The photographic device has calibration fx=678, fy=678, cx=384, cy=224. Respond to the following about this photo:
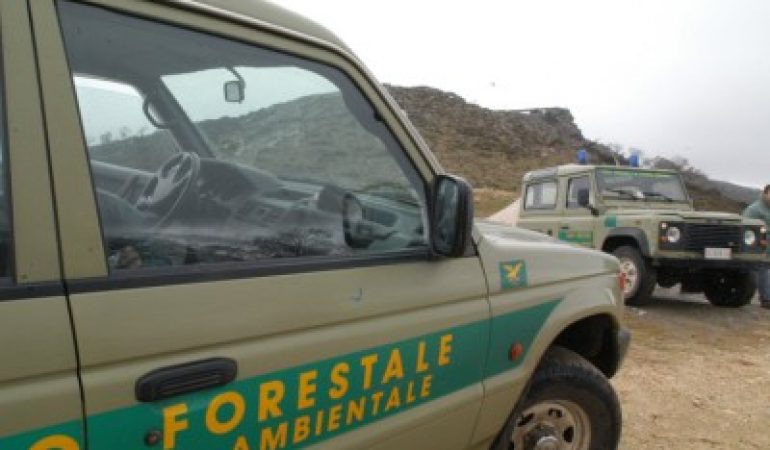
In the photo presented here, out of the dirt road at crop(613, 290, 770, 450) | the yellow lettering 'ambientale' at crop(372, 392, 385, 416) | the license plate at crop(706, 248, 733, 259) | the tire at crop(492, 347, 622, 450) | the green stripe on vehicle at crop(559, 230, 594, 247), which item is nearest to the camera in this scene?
the yellow lettering 'ambientale' at crop(372, 392, 385, 416)

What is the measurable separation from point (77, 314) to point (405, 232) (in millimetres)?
1042

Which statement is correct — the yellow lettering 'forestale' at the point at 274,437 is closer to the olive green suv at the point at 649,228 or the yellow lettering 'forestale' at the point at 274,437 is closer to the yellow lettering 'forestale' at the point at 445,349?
the yellow lettering 'forestale' at the point at 445,349

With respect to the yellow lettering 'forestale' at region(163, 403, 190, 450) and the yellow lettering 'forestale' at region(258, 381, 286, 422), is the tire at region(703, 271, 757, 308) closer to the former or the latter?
the yellow lettering 'forestale' at region(258, 381, 286, 422)

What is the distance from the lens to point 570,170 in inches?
357

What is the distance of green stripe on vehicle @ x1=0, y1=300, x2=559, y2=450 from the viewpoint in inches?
53.6

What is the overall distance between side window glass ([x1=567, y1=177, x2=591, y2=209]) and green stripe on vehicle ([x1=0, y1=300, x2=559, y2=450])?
6801mm

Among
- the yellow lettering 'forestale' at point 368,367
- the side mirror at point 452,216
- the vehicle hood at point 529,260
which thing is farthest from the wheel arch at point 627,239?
the yellow lettering 'forestale' at point 368,367

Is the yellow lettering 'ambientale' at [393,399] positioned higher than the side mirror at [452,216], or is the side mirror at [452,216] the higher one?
the side mirror at [452,216]

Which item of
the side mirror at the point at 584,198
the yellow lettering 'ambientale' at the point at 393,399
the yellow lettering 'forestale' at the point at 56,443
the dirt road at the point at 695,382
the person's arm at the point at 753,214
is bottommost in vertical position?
the dirt road at the point at 695,382

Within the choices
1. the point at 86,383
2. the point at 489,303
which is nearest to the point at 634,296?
the point at 489,303

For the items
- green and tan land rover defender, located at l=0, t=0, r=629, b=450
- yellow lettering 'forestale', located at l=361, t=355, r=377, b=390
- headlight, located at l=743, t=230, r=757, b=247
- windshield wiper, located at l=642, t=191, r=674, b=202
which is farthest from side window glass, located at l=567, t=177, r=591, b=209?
yellow lettering 'forestale', located at l=361, t=355, r=377, b=390

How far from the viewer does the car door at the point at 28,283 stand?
1.20 meters

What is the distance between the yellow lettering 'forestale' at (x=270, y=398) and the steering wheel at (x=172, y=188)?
45 centimetres

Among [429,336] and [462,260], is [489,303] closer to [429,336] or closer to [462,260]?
[462,260]
